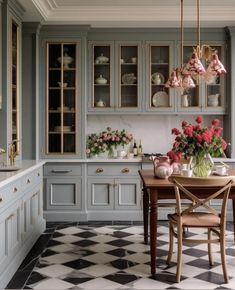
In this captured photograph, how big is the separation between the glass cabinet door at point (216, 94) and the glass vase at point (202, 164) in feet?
6.72

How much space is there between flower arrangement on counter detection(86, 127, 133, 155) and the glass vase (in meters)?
2.05

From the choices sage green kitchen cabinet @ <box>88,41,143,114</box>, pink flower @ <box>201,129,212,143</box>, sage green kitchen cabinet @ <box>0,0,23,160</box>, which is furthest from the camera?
sage green kitchen cabinet @ <box>88,41,143,114</box>

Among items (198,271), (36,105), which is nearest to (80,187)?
(36,105)

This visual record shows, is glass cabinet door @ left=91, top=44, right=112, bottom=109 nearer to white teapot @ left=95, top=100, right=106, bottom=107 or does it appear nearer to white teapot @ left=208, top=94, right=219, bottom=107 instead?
white teapot @ left=95, top=100, right=106, bottom=107

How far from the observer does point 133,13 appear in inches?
216

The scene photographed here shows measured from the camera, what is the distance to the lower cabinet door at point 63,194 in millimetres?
5703

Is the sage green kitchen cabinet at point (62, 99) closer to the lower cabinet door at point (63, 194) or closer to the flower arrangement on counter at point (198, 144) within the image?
the lower cabinet door at point (63, 194)

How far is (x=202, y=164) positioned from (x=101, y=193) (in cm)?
214

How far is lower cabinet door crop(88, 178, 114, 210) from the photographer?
5.74 m

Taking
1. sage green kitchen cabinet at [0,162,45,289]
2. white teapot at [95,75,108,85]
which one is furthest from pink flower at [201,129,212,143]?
white teapot at [95,75,108,85]

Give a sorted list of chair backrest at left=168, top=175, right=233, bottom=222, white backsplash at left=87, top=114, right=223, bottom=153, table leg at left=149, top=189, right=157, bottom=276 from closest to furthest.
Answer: chair backrest at left=168, top=175, right=233, bottom=222
table leg at left=149, top=189, right=157, bottom=276
white backsplash at left=87, top=114, right=223, bottom=153

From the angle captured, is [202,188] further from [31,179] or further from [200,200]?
[31,179]

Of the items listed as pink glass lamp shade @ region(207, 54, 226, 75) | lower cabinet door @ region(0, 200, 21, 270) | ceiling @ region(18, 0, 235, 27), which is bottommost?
lower cabinet door @ region(0, 200, 21, 270)

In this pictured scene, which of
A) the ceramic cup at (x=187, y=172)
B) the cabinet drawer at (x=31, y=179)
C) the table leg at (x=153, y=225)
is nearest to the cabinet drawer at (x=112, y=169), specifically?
the cabinet drawer at (x=31, y=179)
